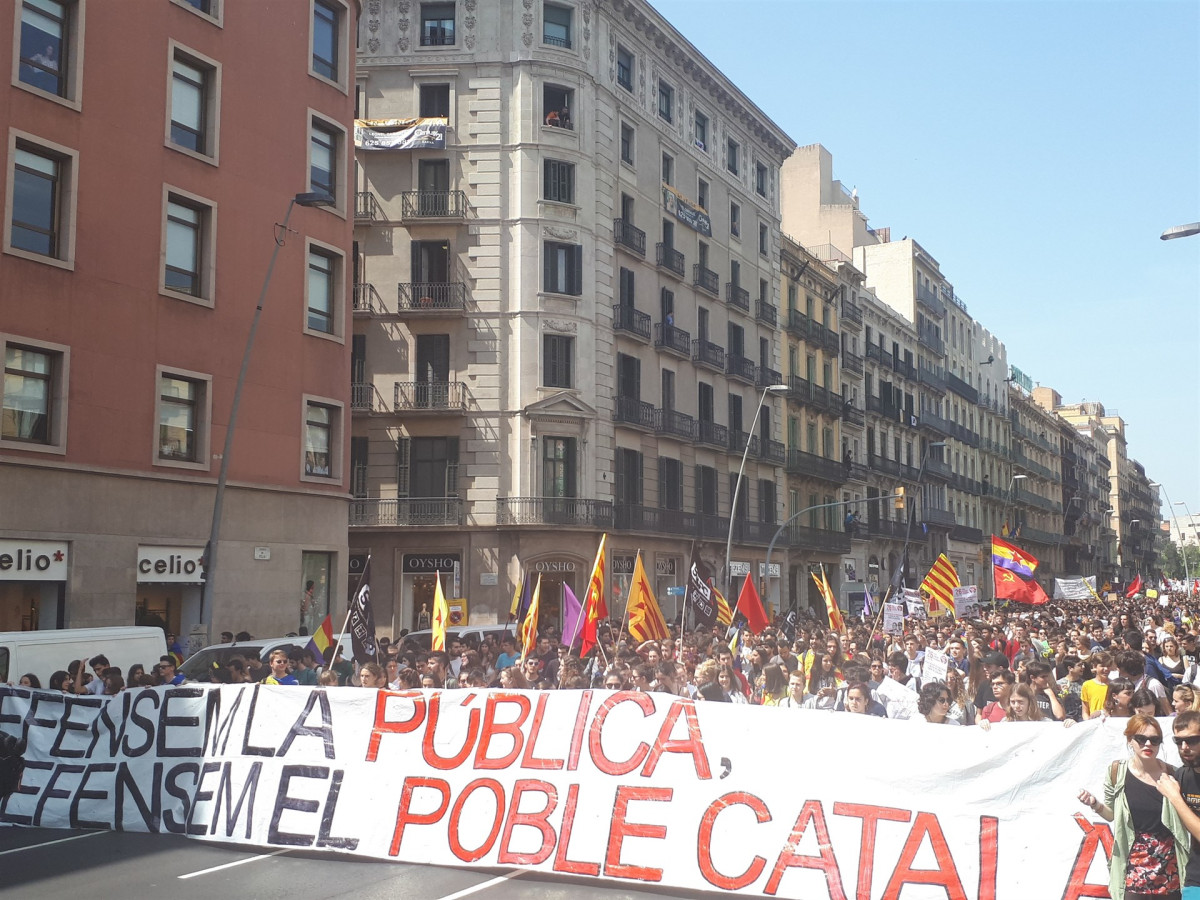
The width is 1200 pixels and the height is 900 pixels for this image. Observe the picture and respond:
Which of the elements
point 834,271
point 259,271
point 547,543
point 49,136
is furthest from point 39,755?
point 834,271

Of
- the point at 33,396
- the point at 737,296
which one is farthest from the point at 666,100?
the point at 33,396

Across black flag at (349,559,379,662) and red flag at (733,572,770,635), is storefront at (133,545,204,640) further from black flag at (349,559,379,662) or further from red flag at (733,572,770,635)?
red flag at (733,572,770,635)

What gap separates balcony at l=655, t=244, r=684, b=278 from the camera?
43219 millimetres

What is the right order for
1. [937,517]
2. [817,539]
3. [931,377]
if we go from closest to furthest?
[817,539] < [937,517] < [931,377]

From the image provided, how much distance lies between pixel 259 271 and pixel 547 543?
45.2 ft

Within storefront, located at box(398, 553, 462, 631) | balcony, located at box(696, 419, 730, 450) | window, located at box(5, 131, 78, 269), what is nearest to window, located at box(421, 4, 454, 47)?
balcony, located at box(696, 419, 730, 450)

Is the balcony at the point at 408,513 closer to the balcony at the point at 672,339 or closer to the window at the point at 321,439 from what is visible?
the window at the point at 321,439

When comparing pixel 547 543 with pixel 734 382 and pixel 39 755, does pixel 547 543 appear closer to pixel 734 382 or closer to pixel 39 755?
pixel 734 382

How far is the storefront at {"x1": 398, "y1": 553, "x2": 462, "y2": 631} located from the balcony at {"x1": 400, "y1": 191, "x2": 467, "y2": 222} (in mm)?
10237

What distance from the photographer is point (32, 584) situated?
71.5ft

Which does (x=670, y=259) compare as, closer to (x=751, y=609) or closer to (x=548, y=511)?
(x=548, y=511)

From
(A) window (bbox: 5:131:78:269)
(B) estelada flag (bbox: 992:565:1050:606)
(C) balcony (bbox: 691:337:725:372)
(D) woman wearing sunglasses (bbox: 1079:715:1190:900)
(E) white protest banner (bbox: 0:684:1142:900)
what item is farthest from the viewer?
(C) balcony (bbox: 691:337:725:372)

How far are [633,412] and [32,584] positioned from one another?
21.9 meters

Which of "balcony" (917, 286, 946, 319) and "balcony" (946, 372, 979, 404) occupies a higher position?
"balcony" (917, 286, 946, 319)
